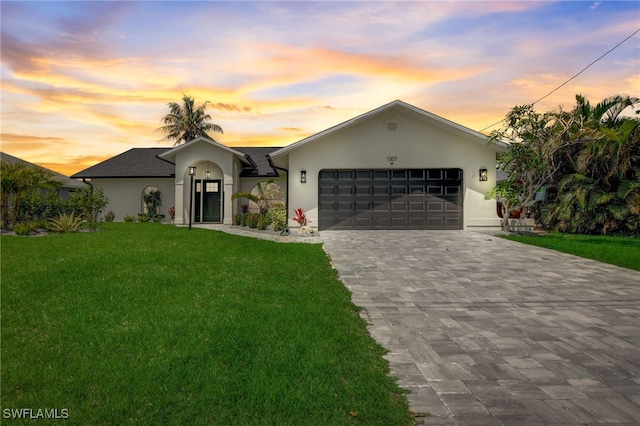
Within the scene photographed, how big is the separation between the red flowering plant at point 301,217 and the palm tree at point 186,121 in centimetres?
2331

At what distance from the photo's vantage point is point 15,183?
12.1 meters

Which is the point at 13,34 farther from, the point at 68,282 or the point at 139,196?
the point at 139,196

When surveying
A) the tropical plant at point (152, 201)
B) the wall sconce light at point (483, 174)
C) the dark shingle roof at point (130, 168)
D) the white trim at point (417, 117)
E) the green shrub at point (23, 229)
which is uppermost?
the white trim at point (417, 117)

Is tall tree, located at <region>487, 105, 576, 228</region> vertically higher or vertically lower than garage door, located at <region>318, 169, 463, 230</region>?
higher

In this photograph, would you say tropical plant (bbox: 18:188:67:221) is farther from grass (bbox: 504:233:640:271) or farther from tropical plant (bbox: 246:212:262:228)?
grass (bbox: 504:233:640:271)

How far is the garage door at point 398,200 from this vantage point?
15695mm

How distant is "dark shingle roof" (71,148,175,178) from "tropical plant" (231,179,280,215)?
525 centimetres

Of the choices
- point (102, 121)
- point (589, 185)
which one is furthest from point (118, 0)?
point (589, 185)

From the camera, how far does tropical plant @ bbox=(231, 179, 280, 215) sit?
1788 cm

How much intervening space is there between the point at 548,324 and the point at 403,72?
11.0 meters

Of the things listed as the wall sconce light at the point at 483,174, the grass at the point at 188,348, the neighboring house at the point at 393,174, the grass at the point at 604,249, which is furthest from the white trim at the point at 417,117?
the grass at the point at 188,348

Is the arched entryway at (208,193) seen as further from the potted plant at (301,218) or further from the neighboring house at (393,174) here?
the potted plant at (301,218)

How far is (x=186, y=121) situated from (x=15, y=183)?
2466 centimetres

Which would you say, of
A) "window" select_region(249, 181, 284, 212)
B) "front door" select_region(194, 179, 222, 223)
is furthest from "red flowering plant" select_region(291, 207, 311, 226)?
"front door" select_region(194, 179, 222, 223)
